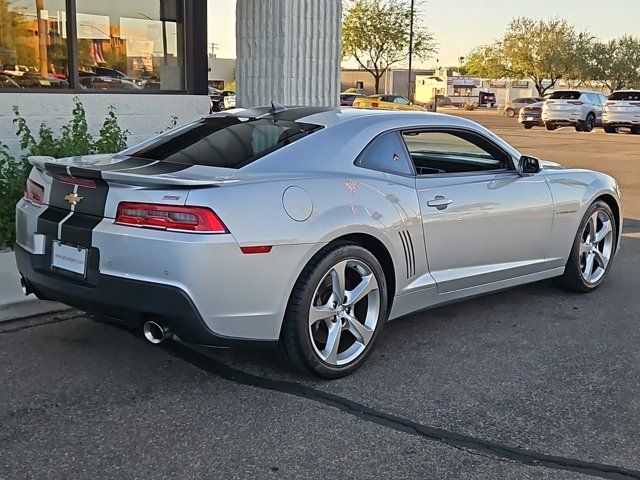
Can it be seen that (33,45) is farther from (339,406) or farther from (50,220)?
(339,406)

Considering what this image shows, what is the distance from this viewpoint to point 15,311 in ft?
16.7

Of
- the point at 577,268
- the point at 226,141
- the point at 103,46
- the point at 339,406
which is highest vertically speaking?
the point at 103,46

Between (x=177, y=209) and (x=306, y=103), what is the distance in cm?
602

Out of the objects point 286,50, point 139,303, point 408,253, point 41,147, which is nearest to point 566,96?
point 286,50

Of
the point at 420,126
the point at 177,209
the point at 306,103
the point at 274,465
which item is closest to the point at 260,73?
the point at 306,103

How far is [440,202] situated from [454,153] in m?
1.08

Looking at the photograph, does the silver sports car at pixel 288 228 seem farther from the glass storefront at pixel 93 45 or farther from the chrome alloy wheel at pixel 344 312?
the glass storefront at pixel 93 45

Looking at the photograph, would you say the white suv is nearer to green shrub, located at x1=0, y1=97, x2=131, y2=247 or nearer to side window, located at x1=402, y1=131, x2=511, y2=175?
green shrub, located at x1=0, y1=97, x2=131, y2=247

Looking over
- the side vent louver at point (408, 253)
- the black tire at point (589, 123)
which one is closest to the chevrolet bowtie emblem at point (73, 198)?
the side vent louver at point (408, 253)

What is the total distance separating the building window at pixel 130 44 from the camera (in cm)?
842

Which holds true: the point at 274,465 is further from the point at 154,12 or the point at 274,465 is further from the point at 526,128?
the point at 526,128

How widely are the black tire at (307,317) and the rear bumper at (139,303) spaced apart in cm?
13

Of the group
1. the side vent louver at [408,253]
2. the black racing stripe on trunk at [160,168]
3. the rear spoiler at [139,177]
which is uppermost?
the black racing stripe on trunk at [160,168]

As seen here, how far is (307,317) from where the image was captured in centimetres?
382
